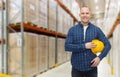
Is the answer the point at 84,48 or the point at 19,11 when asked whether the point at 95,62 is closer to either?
the point at 84,48

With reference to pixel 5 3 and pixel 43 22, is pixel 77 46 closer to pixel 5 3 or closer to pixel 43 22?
pixel 5 3

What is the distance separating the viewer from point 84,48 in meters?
2.83

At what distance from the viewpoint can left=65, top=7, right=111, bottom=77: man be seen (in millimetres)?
2861

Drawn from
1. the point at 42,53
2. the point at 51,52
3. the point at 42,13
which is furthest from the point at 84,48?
the point at 51,52

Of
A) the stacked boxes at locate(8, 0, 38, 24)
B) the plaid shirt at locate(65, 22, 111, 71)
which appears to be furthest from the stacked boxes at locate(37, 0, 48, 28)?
the plaid shirt at locate(65, 22, 111, 71)

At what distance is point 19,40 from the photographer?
6.28 metres

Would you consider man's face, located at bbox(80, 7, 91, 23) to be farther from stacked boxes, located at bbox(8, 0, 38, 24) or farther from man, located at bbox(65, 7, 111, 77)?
stacked boxes, located at bbox(8, 0, 38, 24)

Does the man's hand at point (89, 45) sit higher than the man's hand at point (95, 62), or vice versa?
the man's hand at point (89, 45)

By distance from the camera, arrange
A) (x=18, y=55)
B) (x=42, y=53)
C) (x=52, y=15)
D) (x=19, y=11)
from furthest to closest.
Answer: (x=52, y=15)
(x=42, y=53)
(x=18, y=55)
(x=19, y=11)

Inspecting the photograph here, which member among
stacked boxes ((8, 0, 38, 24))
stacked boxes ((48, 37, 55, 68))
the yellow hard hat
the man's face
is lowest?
stacked boxes ((48, 37, 55, 68))

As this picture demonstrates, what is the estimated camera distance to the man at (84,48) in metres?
2.86

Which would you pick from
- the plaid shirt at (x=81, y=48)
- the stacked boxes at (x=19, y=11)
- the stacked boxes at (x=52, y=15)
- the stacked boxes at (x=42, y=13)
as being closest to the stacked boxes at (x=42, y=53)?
the stacked boxes at (x=42, y=13)

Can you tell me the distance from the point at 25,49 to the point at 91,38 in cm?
382

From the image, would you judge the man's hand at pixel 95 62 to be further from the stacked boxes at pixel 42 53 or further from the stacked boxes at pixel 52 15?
the stacked boxes at pixel 52 15
